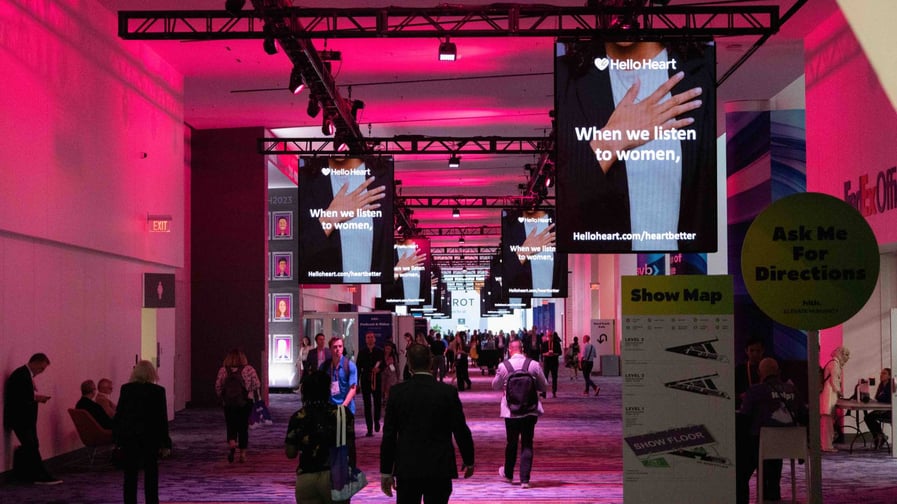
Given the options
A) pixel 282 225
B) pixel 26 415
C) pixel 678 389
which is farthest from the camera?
Answer: pixel 282 225

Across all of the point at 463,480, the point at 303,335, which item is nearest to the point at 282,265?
the point at 303,335

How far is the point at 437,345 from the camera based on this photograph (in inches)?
1259

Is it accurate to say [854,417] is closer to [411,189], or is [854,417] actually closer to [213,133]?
[213,133]

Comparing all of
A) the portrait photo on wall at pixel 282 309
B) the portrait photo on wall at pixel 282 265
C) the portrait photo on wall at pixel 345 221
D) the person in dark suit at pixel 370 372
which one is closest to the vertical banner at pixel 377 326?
the portrait photo on wall at pixel 282 309

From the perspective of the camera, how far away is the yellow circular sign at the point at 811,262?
577 cm

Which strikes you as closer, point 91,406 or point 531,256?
point 91,406

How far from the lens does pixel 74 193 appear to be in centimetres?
1597

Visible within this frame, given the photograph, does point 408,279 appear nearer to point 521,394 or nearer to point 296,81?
point 296,81

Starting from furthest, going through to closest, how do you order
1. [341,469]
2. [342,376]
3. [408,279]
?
[408,279] < [342,376] < [341,469]

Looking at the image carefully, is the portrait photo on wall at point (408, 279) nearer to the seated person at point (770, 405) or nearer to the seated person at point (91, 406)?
the seated person at point (91, 406)

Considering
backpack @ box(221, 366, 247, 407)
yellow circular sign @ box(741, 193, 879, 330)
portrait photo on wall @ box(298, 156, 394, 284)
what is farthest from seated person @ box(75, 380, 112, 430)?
yellow circular sign @ box(741, 193, 879, 330)

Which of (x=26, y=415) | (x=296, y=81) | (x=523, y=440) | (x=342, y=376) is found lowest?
(x=523, y=440)

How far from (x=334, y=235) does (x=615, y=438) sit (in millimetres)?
5453

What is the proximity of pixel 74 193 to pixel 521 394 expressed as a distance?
6.74 metres
